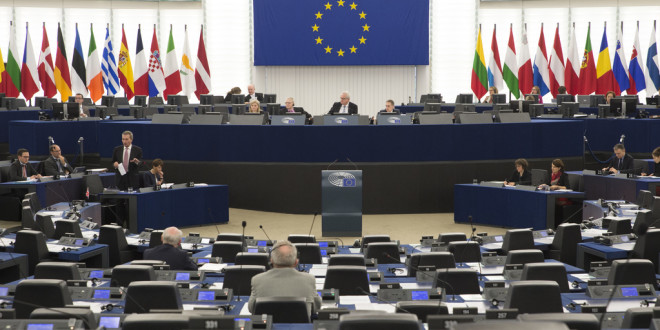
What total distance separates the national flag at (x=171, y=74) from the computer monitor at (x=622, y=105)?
14008 mm

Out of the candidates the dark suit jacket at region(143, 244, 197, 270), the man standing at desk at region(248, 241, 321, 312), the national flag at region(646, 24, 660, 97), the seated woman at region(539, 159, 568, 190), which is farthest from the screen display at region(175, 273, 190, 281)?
the national flag at region(646, 24, 660, 97)

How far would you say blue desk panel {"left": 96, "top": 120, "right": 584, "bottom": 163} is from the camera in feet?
57.1

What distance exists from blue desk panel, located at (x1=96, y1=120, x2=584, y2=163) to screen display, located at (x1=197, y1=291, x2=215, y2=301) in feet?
32.2

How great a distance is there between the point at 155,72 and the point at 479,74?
35.3ft

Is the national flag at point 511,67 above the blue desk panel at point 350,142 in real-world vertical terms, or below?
Answer: above

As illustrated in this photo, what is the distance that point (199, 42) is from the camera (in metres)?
27.8

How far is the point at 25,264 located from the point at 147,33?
2060 centimetres

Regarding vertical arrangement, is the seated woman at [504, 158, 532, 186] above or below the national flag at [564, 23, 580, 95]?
below

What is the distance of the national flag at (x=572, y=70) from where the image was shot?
2684 cm

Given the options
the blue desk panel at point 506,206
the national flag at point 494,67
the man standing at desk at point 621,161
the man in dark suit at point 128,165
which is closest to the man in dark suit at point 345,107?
the blue desk panel at point 506,206

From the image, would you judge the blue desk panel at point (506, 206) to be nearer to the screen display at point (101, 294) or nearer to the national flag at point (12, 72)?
the screen display at point (101, 294)

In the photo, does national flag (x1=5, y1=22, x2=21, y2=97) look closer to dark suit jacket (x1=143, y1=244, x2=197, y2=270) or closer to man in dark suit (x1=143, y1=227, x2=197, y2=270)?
man in dark suit (x1=143, y1=227, x2=197, y2=270)

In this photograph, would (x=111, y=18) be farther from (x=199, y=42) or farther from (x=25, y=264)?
(x=25, y=264)

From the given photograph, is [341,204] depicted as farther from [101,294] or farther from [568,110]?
[568,110]
